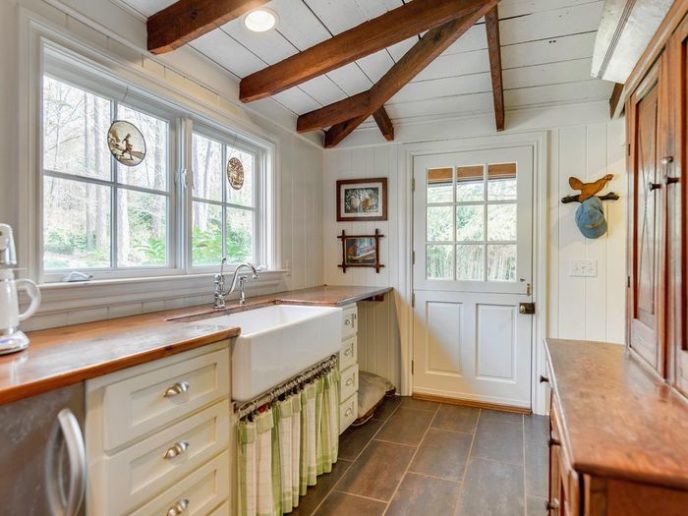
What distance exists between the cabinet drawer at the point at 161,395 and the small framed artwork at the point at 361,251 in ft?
6.72

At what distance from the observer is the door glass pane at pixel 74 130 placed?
1.57m

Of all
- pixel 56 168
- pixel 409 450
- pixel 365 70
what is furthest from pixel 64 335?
pixel 365 70

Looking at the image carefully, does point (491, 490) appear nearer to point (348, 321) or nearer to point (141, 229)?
point (348, 321)

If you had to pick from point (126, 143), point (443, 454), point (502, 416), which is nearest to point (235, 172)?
point (126, 143)

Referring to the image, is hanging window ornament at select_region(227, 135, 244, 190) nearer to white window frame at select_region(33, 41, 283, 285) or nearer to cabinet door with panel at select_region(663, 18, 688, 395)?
white window frame at select_region(33, 41, 283, 285)

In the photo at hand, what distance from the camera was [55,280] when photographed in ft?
5.13

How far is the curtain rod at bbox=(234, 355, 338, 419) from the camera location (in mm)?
1604

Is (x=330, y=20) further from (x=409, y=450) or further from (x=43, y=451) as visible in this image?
(x=409, y=450)

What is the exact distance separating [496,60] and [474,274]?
A: 5.00 ft

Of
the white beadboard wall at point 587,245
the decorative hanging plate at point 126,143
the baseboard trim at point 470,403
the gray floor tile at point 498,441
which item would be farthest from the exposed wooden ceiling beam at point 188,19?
the baseboard trim at point 470,403

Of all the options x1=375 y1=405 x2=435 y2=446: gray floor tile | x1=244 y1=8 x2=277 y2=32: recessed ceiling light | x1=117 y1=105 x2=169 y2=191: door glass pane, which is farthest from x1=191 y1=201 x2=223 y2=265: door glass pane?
x1=375 y1=405 x2=435 y2=446: gray floor tile

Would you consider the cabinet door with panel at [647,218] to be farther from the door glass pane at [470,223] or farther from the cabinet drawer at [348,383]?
the door glass pane at [470,223]

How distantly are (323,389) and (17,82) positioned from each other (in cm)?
182

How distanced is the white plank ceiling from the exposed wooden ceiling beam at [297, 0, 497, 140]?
0.20 feet
